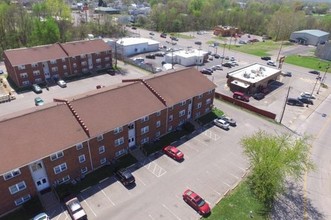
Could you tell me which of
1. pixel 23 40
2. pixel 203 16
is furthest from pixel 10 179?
pixel 203 16

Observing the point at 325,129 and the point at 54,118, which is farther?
the point at 325,129

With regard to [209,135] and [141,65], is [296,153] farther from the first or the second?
[141,65]

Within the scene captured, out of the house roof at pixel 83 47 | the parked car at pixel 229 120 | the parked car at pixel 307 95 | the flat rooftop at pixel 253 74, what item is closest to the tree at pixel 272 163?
the parked car at pixel 229 120

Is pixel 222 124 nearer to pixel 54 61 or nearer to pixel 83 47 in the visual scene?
pixel 54 61

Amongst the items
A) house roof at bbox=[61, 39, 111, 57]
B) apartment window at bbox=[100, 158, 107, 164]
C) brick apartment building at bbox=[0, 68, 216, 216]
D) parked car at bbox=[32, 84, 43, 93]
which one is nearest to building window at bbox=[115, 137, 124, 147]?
brick apartment building at bbox=[0, 68, 216, 216]

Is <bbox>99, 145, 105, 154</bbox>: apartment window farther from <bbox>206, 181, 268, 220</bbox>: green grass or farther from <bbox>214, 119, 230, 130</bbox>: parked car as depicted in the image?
<bbox>214, 119, 230, 130</bbox>: parked car

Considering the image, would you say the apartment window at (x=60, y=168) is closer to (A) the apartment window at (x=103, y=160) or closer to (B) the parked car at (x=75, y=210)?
(B) the parked car at (x=75, y=210)
